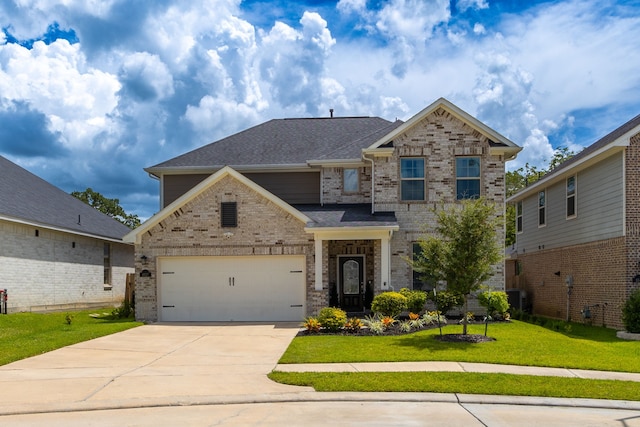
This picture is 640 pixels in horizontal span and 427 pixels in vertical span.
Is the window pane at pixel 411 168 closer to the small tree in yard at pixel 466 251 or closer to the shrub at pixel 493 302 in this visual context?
the shrub at pixel 493 302

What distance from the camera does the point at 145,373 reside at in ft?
37.8

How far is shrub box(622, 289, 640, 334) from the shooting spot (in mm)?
16547

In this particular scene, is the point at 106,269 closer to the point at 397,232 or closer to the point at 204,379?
the point at 397,232

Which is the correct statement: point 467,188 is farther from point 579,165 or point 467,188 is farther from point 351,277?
point 351,277

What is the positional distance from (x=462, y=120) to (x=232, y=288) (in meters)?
9.89

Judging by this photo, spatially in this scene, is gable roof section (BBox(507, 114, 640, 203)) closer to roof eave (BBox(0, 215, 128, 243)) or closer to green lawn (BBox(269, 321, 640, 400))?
green lawn (BBox(269, 321, 640, 400))

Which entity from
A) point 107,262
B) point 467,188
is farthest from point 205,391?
point 107,262

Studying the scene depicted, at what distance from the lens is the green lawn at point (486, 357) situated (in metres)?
9.98

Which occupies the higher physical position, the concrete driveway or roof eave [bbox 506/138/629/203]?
roof eave [bbox 506/138/629/203]

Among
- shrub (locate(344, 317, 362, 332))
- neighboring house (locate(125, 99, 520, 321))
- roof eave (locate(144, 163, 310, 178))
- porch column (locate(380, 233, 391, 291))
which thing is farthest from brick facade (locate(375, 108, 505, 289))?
shrub (locate(344, 317, 362, 332))

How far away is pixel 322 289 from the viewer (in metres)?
20.2

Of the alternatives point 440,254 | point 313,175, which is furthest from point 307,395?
point 313,175

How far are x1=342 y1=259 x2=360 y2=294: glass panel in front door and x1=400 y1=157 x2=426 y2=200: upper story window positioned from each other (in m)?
3.23

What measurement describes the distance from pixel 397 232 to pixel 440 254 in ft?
19.7
